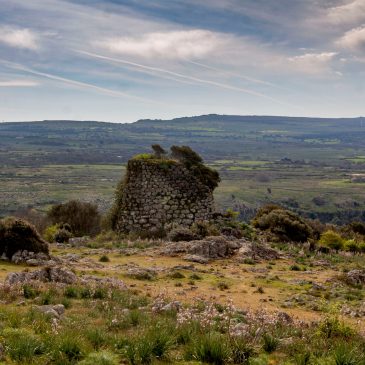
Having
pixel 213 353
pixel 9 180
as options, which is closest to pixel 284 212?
pixel 213 353

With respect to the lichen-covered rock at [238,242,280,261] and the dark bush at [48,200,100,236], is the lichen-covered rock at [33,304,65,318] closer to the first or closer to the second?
the lichen-covered rock at [238,242,280,261]

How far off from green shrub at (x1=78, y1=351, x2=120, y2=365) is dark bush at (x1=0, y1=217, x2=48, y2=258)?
450 inches

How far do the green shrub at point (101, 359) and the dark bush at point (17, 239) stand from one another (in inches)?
450

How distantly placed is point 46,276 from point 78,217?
823 inches

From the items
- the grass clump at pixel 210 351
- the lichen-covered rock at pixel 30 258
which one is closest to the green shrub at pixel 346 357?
the grass clump at pixel 210 351

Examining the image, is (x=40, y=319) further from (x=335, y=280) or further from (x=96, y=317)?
(x=335, y=280)

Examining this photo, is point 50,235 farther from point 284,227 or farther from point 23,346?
point 23,346

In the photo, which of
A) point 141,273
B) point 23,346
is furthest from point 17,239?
point 23,346

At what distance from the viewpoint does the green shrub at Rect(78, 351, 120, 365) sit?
752cm

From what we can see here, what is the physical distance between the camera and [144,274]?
1702cm

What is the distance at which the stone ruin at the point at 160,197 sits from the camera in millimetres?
29016

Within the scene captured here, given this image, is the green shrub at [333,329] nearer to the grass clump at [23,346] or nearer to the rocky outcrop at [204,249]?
the grass clump at [23,346]

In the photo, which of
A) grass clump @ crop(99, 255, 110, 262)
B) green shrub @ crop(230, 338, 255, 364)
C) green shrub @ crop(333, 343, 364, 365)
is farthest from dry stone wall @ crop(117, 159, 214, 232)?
green shrub @ crop(333, 343, 364, 365)

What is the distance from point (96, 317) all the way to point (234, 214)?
19861 mm
